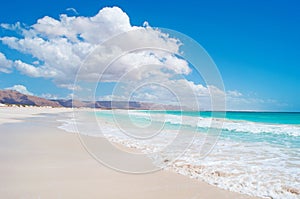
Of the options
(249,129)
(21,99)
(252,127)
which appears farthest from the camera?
(21,99)

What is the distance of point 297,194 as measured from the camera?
453cm

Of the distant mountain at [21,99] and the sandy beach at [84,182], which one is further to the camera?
the distant mountain at [21,99]

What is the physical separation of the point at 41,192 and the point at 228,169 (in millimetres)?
4438

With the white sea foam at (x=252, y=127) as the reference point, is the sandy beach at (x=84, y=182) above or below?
below

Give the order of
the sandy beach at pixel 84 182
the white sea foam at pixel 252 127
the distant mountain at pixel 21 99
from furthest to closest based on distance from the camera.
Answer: the distant mountain at pixel 21 99 → the white sea foam at pixel 252 127 → the sandy beach at pixel 84 182

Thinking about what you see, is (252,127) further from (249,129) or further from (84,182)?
(84,182)

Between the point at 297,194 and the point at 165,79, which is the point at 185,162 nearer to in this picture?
the point at 297,194

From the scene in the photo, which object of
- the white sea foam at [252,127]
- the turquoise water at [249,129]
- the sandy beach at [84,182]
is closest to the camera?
the sandy beach at [84,182]

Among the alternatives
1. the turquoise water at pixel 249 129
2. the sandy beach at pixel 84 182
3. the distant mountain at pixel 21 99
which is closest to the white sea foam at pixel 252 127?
the turquoise water at pixel 249 129

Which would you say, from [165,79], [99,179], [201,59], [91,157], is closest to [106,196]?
[99,179]

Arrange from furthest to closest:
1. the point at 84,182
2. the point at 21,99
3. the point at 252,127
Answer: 1. the point at 21,99
2. the point at 252,127
3. the point at 84,182

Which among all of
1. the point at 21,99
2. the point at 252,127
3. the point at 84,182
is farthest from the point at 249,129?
the point at 21,99

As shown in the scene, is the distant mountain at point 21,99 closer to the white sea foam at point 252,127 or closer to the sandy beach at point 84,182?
the white sea foam at point 252,127

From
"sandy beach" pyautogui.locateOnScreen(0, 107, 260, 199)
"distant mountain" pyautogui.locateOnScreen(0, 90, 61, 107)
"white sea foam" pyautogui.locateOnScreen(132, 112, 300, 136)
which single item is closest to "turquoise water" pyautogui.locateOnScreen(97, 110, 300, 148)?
"white sea foam" pyautogui.locateOnScreen(132, 112, 300, 136)
